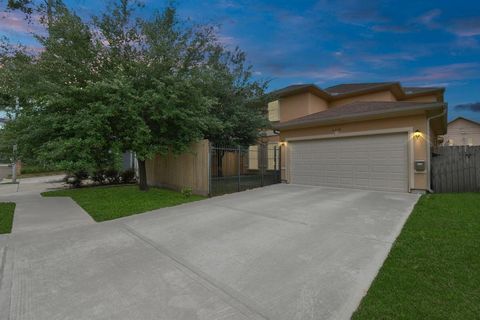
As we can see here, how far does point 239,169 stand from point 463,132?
1217 inches

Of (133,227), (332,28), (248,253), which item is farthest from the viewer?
(332,28)

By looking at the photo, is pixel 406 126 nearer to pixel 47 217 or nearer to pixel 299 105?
pixel 299 105

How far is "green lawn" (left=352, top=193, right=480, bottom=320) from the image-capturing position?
2107 mm

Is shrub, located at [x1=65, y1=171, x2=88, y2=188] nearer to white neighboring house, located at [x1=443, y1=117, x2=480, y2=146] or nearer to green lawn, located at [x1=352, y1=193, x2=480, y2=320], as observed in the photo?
green lawn, located at [x1=352, y1=193, x2=480, y2=320]

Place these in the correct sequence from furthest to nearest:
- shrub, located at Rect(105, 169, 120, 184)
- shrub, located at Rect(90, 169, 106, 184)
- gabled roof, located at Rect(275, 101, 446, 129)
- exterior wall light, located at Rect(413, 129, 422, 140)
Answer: shrub, located at Rect(105, 169, 120, 184) < shrub, located at Rect(90, 169, 106, 184) < exterior wall light, located at Rect(413, 129, 422, 140) < gabled roof, located at Rect(275, 101, 446, 129)

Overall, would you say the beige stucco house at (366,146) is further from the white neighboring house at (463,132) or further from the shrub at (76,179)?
the white neighboring house at (463,132)

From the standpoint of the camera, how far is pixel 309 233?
4.28 metres

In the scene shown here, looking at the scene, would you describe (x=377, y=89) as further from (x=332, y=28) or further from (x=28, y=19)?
(x=28, y=19)

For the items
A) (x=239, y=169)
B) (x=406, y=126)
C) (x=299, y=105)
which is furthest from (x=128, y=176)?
(x=406, y=126)

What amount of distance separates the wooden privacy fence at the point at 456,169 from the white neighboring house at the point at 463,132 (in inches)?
911

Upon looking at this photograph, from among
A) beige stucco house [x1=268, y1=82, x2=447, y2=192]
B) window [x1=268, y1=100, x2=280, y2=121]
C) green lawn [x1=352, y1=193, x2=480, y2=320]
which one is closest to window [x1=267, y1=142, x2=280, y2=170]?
beige stucco house [x1=268, y1=82, x2=447, y2=192]

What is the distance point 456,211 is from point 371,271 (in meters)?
4.26

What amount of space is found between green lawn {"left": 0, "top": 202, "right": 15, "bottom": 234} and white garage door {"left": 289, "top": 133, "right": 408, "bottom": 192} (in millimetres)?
9810

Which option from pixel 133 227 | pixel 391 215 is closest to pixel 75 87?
pixel 133 227
